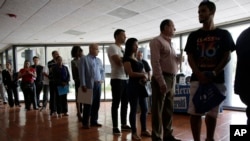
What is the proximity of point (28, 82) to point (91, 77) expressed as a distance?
11.3ft

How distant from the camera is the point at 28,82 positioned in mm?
5922

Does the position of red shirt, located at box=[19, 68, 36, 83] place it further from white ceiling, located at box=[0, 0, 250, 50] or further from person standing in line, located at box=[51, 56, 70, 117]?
person standing in line, located at box=[51, 56, 70, 117]

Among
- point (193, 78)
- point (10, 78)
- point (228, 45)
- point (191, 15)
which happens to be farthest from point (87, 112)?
point (10, 78)

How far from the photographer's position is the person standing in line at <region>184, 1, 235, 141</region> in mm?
1776

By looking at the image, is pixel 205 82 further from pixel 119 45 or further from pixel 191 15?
pixel 191 15

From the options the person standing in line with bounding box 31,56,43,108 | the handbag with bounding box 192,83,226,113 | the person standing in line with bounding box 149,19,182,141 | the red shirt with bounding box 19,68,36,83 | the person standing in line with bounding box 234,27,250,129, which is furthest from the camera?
the person standing in line with bounding box 31,56,43,108

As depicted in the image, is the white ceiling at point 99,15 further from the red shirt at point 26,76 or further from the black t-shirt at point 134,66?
the black t-shirt at point 134,66

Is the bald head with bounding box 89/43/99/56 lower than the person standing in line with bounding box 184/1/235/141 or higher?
higher

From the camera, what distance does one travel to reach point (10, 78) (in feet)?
22.2

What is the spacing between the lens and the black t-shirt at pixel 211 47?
5.82 feet

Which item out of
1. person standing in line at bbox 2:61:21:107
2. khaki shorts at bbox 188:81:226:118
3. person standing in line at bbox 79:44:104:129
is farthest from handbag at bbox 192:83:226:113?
person standing in line at bbox 2:61:21:107

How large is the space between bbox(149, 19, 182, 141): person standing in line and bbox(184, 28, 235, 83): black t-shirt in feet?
1.19

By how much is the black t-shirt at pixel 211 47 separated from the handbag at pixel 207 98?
96mm

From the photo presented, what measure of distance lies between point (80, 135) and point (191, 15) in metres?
3.43
